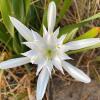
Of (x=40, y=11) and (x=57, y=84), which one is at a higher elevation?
(x=40, y=11)

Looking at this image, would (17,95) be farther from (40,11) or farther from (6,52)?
(40,11)

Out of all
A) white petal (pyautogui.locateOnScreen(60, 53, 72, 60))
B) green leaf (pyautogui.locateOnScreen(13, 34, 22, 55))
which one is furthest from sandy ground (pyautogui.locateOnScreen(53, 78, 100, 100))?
white petal (pyautogui.locateOnScreen(60, 53, 72, 60))

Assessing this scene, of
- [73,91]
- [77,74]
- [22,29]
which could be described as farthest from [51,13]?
[73,91]

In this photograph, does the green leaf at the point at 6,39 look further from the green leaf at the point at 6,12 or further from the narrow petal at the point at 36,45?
the narrow petal at the point at 36,45

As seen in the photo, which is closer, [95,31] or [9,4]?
[95,31]

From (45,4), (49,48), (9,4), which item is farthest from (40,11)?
(49,48)

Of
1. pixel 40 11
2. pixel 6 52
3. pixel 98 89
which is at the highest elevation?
pixel 40 11

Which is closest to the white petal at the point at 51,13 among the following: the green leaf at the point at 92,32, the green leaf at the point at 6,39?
the green leaf at the point at 92,32

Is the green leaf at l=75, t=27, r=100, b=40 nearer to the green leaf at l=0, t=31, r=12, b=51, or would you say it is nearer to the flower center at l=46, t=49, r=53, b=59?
the flower center at l=46, t=49, r=53, b=59

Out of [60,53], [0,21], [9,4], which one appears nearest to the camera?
[60,53]

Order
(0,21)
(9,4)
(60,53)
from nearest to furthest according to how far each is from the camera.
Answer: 1. (60,53)
2. (9,4)
3. (0,21)

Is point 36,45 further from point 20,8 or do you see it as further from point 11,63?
point 20,8
